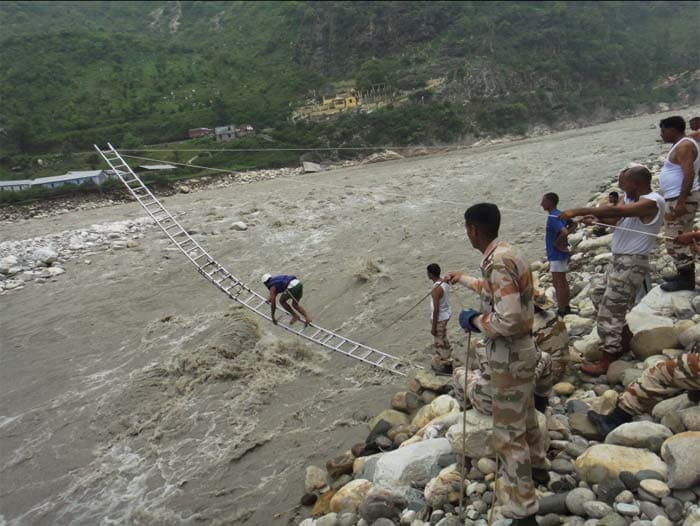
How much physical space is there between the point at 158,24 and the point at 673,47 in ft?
302

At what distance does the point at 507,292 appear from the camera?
2.66m

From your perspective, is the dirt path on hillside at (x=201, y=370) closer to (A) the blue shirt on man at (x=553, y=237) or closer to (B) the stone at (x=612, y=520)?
(A) the blue shirt on man at (x=553, y=237)

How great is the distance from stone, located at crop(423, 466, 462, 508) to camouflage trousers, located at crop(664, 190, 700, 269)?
2.92m

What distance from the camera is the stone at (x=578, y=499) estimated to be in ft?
9.66

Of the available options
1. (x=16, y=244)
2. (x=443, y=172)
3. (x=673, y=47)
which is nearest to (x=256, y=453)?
(x=16, y=244)

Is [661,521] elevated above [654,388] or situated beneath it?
situated beneath

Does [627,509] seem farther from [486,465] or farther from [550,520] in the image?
[486,465]

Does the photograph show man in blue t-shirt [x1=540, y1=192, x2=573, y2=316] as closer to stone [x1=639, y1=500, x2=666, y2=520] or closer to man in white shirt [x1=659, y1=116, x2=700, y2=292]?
man in white shirt [x1=659, y1=116, x2=700, y2=292]

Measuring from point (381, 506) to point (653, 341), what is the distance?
2.60 m

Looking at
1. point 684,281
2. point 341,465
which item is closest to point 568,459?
point 341,465

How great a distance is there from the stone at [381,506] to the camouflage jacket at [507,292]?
172cm

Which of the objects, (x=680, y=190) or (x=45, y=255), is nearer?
(x=680, y=190)

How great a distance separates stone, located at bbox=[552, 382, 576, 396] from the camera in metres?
4.39

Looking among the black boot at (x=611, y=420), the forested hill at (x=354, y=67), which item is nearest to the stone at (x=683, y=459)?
the black boot at (x=611, y=420)
